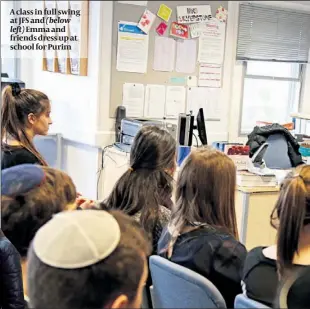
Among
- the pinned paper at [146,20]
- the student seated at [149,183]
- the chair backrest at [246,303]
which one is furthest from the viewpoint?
the pinned paper at [146,20]

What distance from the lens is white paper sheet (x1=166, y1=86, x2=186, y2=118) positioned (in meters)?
2.25

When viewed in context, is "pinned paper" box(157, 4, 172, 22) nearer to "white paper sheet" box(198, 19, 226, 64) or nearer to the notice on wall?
the notice on wall

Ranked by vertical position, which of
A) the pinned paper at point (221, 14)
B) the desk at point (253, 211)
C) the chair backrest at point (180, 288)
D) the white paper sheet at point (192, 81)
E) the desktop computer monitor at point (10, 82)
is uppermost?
the pinned paper at point (221, 14)

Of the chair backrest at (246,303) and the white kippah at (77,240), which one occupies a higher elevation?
the white kippah at (77,240)

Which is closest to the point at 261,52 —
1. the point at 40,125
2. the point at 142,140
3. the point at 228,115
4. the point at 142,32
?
the point at 228,115

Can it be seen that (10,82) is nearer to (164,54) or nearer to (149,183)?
(164,54)

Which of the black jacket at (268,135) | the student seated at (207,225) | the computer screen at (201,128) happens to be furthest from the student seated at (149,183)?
the black jacket at (268,135)

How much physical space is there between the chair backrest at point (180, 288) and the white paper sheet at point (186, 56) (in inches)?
38.4

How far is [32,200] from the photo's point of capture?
1125 mm

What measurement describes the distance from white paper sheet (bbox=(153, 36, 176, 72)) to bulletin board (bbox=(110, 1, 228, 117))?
0.02 m

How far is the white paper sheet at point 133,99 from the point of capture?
202cm

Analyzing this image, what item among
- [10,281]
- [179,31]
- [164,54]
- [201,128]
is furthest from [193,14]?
[10,281]

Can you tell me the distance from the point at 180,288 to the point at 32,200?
1.36 feet

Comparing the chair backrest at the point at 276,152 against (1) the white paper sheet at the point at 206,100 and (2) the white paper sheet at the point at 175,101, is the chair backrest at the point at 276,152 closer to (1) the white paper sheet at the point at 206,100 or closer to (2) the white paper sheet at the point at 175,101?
(1) the white paper sheet at the point at 206,100
